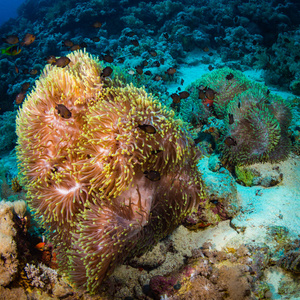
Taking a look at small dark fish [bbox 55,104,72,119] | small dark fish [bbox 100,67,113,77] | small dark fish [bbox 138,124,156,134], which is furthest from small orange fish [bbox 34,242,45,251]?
small dark fish [bbox 100,67,113,77]

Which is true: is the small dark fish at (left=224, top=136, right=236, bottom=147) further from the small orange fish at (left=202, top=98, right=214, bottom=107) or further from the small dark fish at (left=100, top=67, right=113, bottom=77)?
the small dark fish at (left=100, top=67, right=113, bottom=77)

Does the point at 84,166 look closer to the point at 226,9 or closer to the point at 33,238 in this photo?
the point at 33,238

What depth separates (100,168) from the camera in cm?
226

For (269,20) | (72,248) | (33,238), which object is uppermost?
(72,248)

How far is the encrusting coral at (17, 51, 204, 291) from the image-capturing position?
220 cm

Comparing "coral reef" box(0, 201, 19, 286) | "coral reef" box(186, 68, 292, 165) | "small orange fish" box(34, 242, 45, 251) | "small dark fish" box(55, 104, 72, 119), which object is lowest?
"coral reef" box(186, 68, 292, 165)

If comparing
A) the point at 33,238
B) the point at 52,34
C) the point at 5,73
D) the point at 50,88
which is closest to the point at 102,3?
the point at 52,34

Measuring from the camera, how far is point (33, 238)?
10.8 ft

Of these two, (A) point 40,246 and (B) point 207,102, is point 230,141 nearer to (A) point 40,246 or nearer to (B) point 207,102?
(B) point 207,102

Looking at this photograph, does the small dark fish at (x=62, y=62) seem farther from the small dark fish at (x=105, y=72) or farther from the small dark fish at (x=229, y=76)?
the small dark fish at (x=229, y=76)

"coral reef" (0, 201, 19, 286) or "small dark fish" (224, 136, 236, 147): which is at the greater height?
"coral reef" (0, 201, 19, 286)

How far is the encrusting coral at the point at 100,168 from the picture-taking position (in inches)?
86.6

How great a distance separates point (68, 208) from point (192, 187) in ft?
5.23

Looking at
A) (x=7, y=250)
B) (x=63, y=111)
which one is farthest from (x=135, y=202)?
(x=7, y=250)
